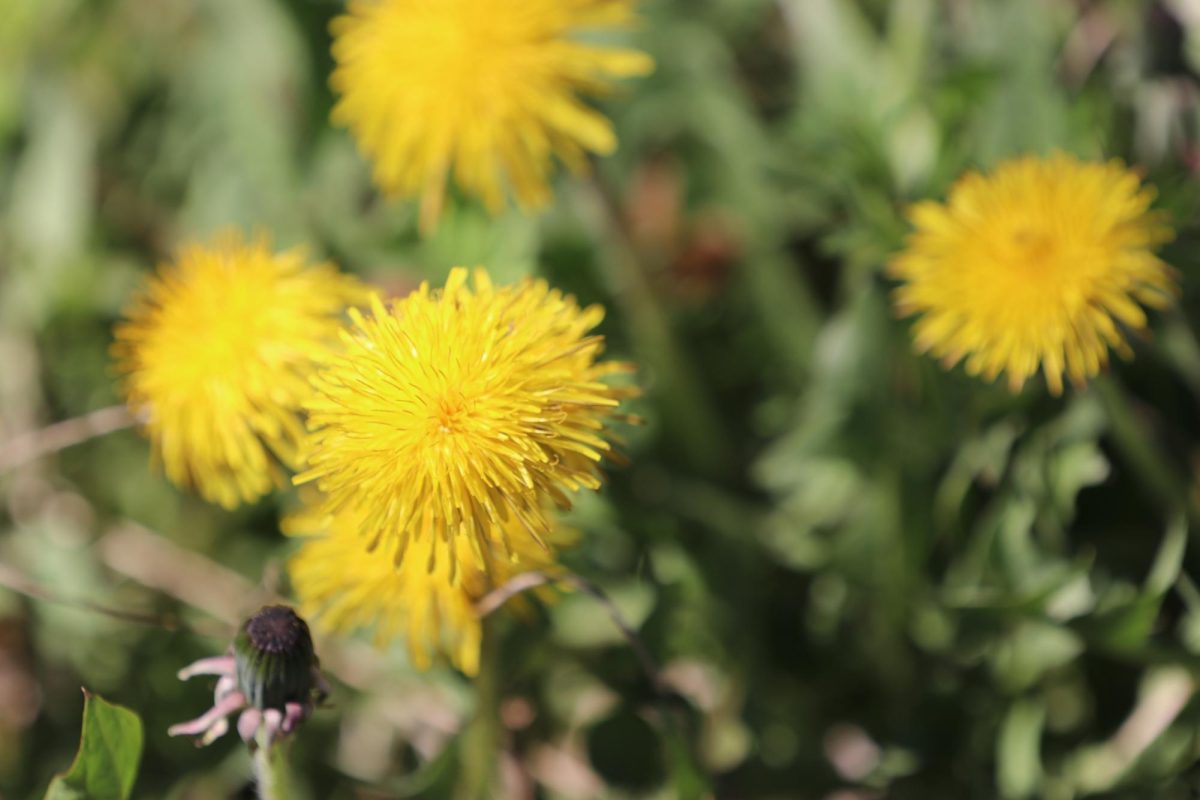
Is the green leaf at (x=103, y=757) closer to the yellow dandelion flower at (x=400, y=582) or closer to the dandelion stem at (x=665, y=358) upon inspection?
the yellow dandelion flower at (x=400, y=582)

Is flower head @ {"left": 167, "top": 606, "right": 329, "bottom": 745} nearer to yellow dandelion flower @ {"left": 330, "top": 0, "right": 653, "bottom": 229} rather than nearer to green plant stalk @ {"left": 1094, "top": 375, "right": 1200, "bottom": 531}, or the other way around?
yellow dandelion flower @ {"left": 330, "top": 0, "right": 653, "bottom": 229}

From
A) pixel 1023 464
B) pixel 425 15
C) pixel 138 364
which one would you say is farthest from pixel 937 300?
pixel 138 364

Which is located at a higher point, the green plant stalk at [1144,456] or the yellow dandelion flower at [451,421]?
the yellow dandelion flower at [451,421]

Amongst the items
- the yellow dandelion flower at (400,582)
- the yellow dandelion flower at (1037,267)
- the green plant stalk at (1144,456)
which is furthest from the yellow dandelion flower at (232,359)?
the green plant stalk at (1144,456)

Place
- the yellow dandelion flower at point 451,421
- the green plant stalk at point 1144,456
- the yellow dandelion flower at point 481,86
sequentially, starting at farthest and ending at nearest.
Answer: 1. the yellow dandelion flower at point 481,86
2. the green plant stalk at point 1144,456
3. the yellow dandelion flower at point 451,421

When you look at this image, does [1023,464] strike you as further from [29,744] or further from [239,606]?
[29,744]

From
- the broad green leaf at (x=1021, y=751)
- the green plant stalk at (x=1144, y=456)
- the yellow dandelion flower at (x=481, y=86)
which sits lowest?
the broad green leaf at (x=1021, y=751)
